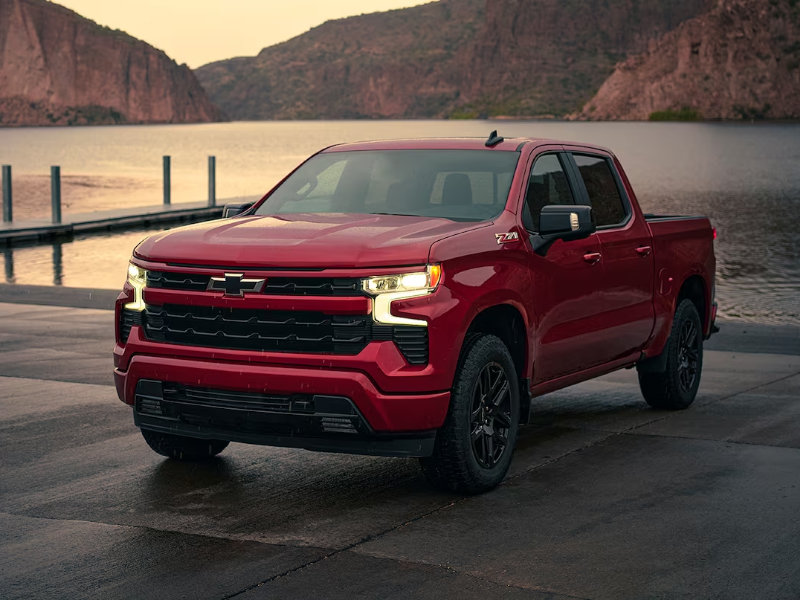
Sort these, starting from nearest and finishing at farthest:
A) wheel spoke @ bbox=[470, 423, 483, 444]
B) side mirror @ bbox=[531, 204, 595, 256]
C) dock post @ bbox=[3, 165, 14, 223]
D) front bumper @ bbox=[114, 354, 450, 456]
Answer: front bumper @ bbox=[114, 354, 450, 456], wheel spoke @ bbox=[470, 423, 483, 444], side mirror @ bbox=[531, 204, 595, 256], dock post @ bbox=[3, 165, 14, 223]

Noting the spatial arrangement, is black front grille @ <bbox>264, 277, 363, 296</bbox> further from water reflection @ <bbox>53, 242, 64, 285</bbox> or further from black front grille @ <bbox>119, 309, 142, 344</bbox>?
water reflection @ <bbox>53, 242, 64, 285</bbox>

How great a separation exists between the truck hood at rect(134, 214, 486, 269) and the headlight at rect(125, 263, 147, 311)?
9cm

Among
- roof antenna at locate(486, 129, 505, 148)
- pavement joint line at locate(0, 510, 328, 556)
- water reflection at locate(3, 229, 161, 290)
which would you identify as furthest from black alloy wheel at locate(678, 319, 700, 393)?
water reflection at locate(3, 229, 161, 290)

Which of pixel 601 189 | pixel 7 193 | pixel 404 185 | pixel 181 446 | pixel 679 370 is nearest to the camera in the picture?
pixel 181 446

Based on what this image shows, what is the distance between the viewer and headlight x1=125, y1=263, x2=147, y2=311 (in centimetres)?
679

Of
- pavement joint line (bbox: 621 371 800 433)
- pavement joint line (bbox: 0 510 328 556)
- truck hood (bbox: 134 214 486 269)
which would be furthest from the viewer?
pavement joint line (bbox: 621 371 800 433)

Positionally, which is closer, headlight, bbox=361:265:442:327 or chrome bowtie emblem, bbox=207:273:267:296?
headlight, bbox=361:265:442:327

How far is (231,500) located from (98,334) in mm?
6793

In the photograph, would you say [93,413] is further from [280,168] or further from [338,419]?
[280,168]

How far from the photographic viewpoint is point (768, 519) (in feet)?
21.1

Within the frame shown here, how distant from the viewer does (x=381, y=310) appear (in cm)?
624

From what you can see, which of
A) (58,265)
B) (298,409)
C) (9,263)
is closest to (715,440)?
(298,409)

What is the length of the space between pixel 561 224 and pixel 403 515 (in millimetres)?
1896

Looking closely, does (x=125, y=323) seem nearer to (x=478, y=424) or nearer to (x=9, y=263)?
(x=478, y=424)
